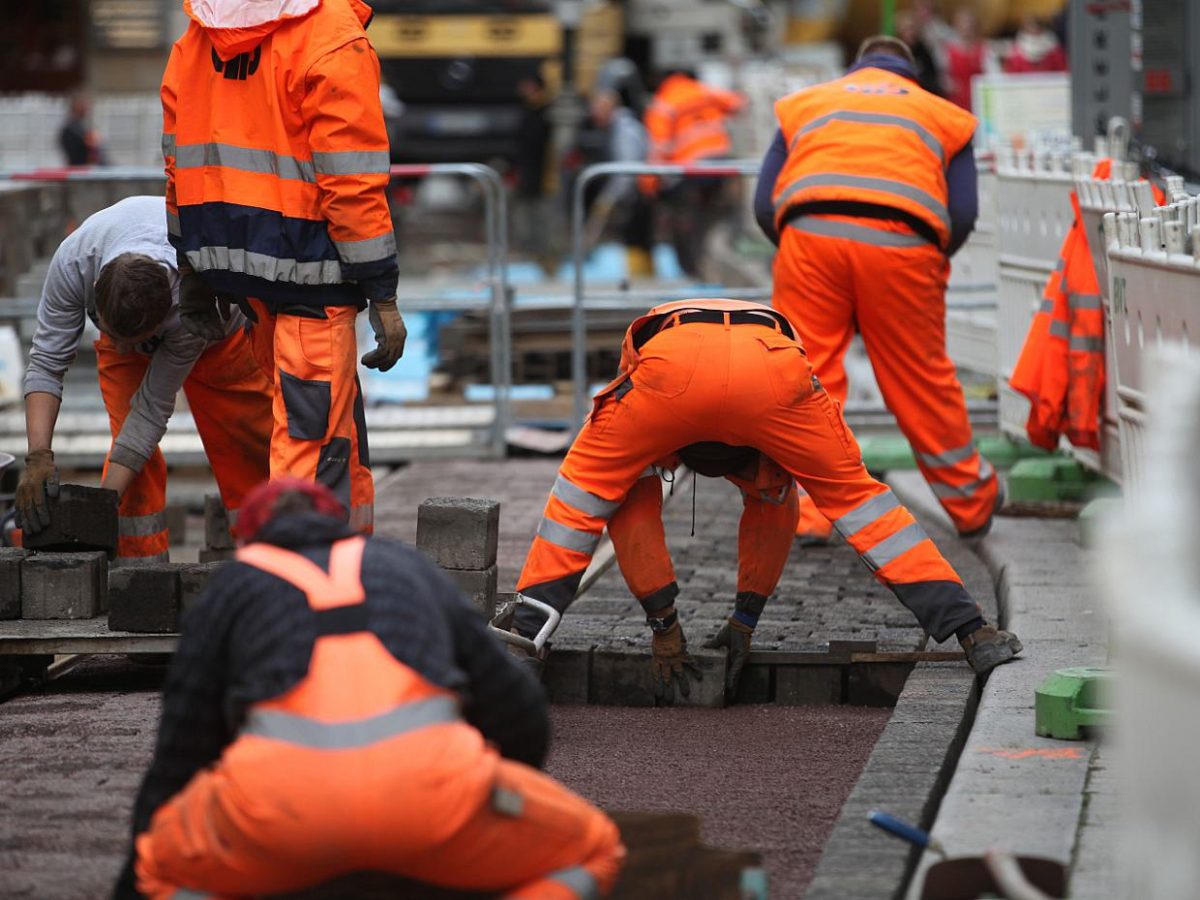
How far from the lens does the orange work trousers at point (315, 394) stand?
6.38m

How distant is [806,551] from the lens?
28.1 ft

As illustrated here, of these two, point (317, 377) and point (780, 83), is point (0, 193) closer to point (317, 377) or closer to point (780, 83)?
point (317, 377)

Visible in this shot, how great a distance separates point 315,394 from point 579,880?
9.13 ft

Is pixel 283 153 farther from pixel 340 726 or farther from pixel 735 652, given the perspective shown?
pixel 340 726

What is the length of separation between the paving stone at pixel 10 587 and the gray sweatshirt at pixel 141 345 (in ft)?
2.20

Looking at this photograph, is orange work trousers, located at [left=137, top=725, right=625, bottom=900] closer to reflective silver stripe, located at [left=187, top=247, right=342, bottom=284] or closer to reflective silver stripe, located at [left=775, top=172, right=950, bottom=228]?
reflective silver stripe, located at [left=187, top=247, right=342, bottom=284]

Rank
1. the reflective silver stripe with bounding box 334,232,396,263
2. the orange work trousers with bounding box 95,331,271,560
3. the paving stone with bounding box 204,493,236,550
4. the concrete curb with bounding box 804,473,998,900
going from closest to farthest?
the concrete curb with bounding box 804,473,998,900, the reflective silver stripe with bounding box 334,232,396,263, the orange work trousers with bounding box 95,331,271,560, the paving stone with bounding box 204,493,236,550

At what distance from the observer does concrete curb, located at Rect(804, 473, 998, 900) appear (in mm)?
4434

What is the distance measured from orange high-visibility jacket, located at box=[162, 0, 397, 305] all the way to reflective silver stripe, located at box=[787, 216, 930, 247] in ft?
6.55

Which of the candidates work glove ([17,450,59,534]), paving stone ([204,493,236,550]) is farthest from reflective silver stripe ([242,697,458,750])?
paving stone ([204,493,236,550])

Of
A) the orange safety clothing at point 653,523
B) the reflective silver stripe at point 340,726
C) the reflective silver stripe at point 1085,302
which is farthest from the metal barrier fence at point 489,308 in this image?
the reflective silver stripe at point 340,726

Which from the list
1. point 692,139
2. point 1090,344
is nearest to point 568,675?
point 1090,344

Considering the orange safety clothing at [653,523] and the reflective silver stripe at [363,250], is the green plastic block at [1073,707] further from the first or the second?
the reflective silver stripe at [363,250]

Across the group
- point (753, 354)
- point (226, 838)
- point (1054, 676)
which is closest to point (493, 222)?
point (753, 354)
